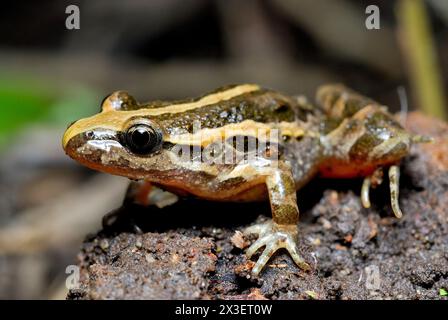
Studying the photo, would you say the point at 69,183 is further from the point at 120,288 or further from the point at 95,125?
the point at 120,288

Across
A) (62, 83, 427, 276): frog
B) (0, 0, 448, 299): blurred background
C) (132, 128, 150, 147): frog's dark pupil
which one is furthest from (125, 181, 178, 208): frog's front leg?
(0, 0, 448, 299): blurred background

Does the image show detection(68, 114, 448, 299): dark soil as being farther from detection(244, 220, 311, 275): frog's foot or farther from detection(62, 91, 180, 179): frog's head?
detection(62, 91, 180, 179): frog's head

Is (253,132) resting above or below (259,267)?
above

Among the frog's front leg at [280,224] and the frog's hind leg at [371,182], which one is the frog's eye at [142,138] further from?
the frog's hind leg at [371,182]

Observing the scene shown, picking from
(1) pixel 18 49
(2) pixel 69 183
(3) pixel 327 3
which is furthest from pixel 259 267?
(1) pixel 18 49

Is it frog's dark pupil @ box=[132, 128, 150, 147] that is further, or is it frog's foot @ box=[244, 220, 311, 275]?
frog's dark pupil @ box=[132, 128, 150, 147]

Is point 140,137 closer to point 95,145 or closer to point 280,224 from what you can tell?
point 95,145

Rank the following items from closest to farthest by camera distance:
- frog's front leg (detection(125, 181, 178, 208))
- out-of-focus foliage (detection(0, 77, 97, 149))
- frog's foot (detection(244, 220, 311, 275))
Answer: frog's foot (detection(244, 220, 311, 275)) < frog's front leg (detection(125, 181, 178, 208)) < out-of-focus foliage (detection(0, 77, 97, 149))
